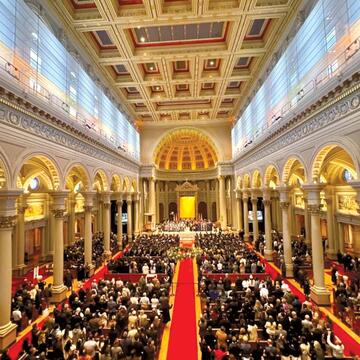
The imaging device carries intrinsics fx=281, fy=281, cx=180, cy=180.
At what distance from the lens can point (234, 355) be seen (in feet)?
21.6

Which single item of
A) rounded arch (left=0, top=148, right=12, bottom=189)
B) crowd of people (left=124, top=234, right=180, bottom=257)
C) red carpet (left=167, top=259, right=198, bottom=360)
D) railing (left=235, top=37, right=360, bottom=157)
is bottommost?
red carpet (left=167, top=259, right=198, bottom=360)

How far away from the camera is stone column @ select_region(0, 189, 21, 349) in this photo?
8242 mm

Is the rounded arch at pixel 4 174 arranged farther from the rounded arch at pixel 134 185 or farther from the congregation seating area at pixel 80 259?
the rounded arch at pixel 134 185

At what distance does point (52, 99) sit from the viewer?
11.6m

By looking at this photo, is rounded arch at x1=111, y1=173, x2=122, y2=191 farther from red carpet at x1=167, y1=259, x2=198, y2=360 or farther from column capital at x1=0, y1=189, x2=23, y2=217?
column capital at x1=0, y1=189, x2=23, y2=217

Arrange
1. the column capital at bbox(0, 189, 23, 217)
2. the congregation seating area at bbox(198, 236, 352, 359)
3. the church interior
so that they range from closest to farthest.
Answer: the congregation seating area at bbox(198, 236, 352, 359)
the church interior
the column capital at bbox(0, 189, 23, 217)

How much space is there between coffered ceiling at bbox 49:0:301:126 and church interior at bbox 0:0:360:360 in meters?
0.09

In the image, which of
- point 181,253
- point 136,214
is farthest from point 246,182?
point 136,214

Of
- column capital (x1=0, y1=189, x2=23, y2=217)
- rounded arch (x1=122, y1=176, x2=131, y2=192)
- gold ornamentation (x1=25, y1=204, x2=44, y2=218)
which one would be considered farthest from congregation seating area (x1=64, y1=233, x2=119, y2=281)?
column capital (x1=0, y1=189, x2=23, y2=217)

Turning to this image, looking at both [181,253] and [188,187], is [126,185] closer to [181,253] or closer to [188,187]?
[181,253]

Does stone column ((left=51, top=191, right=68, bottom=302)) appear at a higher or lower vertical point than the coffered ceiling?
lower

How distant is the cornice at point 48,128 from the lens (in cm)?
848

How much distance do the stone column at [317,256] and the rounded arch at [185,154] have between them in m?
23.5

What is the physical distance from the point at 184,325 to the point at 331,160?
10210 millimetres
